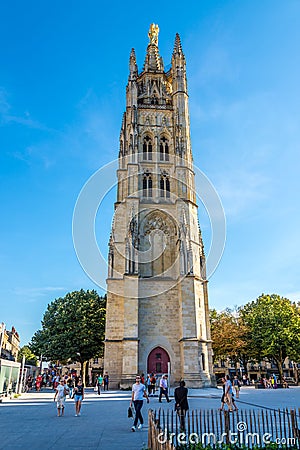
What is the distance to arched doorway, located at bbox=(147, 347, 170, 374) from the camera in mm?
28359

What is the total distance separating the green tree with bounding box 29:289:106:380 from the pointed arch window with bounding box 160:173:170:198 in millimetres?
15075

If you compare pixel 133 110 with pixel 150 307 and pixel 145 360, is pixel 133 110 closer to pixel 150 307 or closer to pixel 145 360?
pixel 150 307

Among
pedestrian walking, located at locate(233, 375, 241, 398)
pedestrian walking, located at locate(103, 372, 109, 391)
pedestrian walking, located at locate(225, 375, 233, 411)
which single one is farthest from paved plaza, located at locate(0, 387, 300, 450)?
pedestrian walking, located at locate(103, 372, 109, 391)

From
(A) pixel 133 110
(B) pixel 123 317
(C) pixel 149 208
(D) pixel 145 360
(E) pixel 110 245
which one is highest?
(A) pixel 133 110

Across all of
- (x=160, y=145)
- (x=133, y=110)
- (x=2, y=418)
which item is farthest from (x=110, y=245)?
(x=2, y=418)

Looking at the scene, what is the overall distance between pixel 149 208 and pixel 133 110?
12.0 m

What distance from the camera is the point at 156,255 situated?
32.6 m

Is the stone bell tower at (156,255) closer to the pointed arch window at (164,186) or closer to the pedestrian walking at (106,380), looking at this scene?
the pointed arch window at (164,186)

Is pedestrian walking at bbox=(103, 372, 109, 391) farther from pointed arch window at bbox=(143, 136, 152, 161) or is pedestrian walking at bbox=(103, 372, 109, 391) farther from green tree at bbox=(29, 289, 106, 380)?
pointed arch window at bbox=(143, 136, 152, 161)

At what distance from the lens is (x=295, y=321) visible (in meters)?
41.8

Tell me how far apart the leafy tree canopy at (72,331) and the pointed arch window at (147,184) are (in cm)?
1433

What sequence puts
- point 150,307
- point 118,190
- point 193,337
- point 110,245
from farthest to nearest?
point 118,190 < point 110,245 < point 150,307 < point 193,337

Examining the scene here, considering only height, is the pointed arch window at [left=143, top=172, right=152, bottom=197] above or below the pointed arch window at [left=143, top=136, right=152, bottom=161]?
below

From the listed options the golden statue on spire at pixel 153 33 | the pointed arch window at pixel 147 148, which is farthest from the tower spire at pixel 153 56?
the pointed arch window at pixel 147 148
